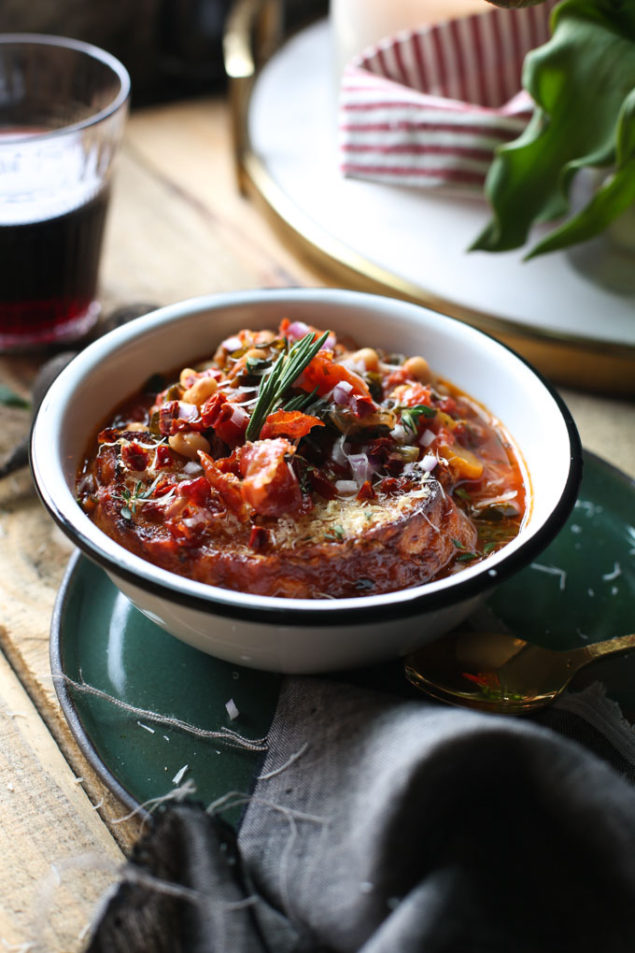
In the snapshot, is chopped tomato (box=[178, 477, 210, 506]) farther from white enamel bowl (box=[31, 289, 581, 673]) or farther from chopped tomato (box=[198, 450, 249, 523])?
white enamel bowl (box=[31, 289, 581, 673])

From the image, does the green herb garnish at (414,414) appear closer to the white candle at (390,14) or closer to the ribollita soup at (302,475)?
the ribollita soup at (302,475)

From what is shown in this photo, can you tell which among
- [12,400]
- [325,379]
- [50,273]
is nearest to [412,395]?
[325,379]

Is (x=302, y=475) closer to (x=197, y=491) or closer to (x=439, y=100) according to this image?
(x=197, y=491)

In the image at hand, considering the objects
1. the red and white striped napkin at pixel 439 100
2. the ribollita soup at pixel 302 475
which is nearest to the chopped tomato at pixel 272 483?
the ribollita soup at pixel 302 475

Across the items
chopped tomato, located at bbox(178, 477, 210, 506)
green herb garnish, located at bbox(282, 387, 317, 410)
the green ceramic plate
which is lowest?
the green ceramic plate

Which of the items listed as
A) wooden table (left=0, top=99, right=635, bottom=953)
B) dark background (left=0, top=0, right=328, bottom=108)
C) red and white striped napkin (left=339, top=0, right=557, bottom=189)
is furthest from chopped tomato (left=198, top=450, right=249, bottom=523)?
dark background (left=0, top=0, right=328, bottom=108)

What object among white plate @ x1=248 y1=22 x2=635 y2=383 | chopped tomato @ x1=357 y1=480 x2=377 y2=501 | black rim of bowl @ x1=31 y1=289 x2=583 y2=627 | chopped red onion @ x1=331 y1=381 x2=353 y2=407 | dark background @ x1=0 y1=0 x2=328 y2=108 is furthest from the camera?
dark background @ x1=0 y1=0 x2=328 y2=108
